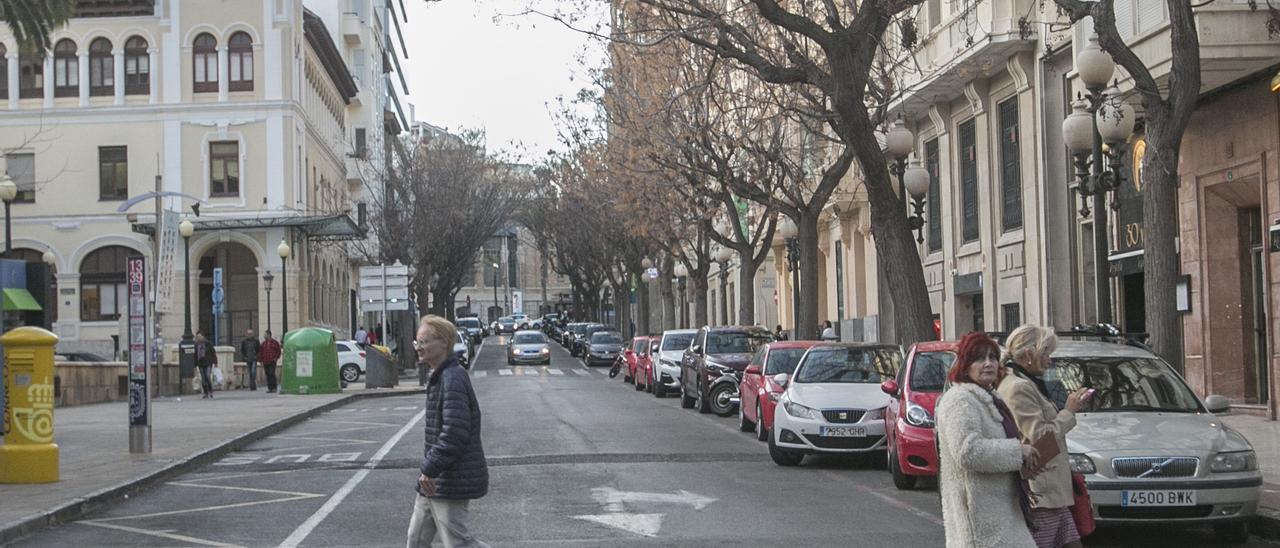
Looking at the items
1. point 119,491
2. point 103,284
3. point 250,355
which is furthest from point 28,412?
point 103,284

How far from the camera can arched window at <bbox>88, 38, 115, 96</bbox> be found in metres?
55.5

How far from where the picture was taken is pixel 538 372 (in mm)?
58000

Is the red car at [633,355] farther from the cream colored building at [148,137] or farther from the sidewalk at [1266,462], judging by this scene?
the sidewalk at [1266,462]

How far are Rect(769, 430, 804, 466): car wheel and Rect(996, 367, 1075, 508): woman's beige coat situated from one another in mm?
11175

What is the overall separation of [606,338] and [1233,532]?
177 ft

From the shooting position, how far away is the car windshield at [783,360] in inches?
907

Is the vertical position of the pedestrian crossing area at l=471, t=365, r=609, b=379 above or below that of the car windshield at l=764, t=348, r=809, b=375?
below

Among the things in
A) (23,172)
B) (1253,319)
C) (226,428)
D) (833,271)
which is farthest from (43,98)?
(1253,319)

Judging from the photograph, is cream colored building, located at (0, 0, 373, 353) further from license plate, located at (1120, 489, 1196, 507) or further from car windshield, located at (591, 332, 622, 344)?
license plate, located at (1120, 489, 1196, 507)

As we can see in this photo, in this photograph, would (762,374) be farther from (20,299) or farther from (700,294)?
(700,294)

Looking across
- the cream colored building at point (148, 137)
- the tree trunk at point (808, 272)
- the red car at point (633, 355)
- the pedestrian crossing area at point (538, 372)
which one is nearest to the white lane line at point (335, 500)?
the tree trunk at point (808, 272)

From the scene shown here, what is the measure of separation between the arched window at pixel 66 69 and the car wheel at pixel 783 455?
4364cm

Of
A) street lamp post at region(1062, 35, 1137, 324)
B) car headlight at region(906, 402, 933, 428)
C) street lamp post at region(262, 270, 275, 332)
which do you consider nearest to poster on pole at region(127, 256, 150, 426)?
car headlight at region(906, 402, 933, 428)

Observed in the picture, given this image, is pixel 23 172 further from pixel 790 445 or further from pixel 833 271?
pixel 790 445
